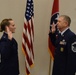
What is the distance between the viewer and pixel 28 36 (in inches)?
150

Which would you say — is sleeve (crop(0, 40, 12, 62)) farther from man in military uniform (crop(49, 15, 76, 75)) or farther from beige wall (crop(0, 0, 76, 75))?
beige wall (crop(0, 0, 76, 75))

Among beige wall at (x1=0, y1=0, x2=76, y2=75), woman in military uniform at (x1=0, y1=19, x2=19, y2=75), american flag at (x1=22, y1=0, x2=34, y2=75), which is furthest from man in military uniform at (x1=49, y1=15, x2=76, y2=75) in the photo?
beige wall at (x1=0, y1=0, x2=76, y2=75)

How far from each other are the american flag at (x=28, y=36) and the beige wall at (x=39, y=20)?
0.86 feet

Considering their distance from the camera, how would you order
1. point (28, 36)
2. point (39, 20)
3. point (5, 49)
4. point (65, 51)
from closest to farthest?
point (5, 49) → point (65, 51) → point (28, 36) → point (39, 20)

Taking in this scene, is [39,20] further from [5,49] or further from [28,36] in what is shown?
[5,49]

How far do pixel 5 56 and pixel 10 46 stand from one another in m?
0.15

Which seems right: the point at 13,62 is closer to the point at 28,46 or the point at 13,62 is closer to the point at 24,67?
the point at 28,46

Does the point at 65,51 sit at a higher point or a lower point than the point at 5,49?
lower

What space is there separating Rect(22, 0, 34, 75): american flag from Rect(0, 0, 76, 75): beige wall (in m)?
0.26

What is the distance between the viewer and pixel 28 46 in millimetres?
3850

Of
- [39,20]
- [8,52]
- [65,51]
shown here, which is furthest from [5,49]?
[39,20]

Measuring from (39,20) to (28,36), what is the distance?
533 millimetres

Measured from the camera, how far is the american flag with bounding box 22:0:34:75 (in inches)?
148

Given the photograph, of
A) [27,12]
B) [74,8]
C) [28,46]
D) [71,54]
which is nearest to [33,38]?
[28,46]
